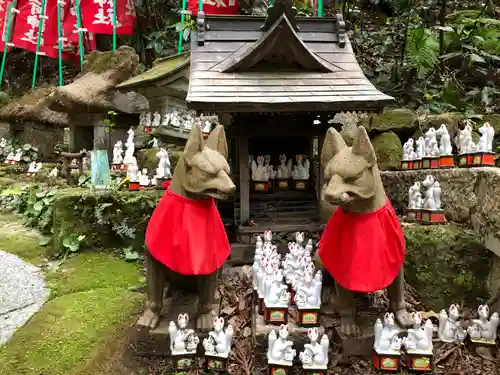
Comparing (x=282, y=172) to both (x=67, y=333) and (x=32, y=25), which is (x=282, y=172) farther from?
(x=32, y=25)

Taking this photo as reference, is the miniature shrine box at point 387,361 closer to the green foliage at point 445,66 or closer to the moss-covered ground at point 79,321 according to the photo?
the moss-covered ground at point 79,321

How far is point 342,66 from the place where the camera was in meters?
5.84

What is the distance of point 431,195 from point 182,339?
12.0 ft

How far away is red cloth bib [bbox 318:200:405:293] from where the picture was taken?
3.59 metres

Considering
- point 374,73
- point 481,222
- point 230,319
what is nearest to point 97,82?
point 374,73

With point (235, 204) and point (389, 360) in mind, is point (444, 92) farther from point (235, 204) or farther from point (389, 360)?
point (389, 360)

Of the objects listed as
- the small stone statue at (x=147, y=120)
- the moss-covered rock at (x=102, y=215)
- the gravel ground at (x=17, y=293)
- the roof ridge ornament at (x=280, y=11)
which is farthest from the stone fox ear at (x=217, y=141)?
the small stone statue at (x=147, y=120)

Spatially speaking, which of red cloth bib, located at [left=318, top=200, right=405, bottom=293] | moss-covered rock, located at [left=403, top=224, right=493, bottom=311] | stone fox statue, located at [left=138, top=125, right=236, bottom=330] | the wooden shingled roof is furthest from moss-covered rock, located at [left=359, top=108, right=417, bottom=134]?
stone fox statue, located at [left=138, top=125, right=236, bottom=330]

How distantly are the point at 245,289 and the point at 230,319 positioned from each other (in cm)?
70

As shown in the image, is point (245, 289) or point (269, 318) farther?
point (245, 289)

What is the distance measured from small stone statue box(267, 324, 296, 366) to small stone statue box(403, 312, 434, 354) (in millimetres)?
1046

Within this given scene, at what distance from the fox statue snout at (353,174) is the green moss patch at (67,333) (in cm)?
273

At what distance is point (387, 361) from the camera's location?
354 centimetres

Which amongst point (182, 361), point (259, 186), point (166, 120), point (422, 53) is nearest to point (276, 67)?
point (259, 186)
